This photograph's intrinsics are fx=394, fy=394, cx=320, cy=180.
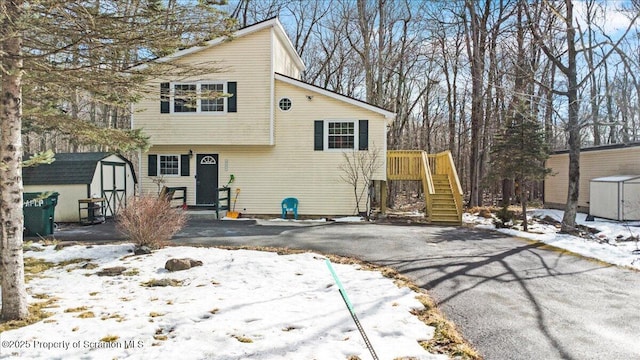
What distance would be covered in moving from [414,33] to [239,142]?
1581 cm

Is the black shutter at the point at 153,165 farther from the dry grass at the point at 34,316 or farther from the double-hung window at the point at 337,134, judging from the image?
the dry grass at the point at 34,316

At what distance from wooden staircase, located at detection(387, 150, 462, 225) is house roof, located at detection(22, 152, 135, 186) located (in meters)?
10.6

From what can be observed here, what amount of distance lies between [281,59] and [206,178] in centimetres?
562

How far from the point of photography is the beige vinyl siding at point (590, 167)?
1511 centimetres

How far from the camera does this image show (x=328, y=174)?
14797 mm

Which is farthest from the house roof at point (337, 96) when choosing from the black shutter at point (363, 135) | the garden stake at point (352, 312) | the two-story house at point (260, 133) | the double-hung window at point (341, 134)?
the garden stake at point (352, 312)

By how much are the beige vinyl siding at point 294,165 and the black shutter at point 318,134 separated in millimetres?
135

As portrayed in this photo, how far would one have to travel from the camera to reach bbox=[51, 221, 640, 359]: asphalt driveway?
156 inches

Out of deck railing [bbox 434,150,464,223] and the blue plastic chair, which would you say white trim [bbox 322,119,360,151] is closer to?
the blue plastic chair

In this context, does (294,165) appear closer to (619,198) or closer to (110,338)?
(110,338)

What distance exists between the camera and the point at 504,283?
6.00m

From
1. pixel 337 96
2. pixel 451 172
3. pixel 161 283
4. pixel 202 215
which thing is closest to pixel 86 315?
pixel 161 283

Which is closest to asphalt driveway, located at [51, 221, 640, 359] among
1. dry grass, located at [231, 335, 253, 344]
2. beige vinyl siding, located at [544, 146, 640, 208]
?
dry grass, located at [231, 335, 253, 344]

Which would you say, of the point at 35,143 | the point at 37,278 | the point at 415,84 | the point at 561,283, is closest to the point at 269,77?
the point at 37,278
